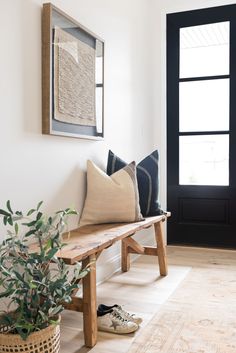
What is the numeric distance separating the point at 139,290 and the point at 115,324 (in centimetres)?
61

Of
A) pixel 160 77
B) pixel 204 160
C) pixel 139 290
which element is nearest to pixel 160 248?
pixel 139 290

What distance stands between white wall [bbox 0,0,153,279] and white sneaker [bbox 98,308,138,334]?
0.62 metres

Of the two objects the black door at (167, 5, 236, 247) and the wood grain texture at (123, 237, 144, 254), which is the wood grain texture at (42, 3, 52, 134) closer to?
the wood grain texture at (123, 237, 144, 254)

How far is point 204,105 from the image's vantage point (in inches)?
150

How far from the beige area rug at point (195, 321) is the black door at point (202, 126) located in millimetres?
1104

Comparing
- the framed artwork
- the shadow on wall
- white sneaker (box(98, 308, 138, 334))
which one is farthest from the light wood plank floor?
the framed artwork

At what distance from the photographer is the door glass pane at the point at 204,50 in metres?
3.71

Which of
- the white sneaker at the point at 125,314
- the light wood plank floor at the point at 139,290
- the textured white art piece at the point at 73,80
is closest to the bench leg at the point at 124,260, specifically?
the light wood plank floor at the point at 139,290

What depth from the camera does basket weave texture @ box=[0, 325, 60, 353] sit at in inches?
55.2

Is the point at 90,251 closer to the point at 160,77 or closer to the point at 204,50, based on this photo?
the point at 160,77

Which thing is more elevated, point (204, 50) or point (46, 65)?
point (204, 50)

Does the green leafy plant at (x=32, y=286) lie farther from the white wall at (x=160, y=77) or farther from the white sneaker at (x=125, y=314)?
the white wall at (x=160, y=77)

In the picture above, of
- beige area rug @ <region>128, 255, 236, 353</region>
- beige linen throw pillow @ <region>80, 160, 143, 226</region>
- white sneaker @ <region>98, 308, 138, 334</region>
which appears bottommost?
beige area rug @ <region>128, 255, 236, 353</region>

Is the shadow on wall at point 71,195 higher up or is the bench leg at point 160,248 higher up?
the shadow on wall at point 71,195
